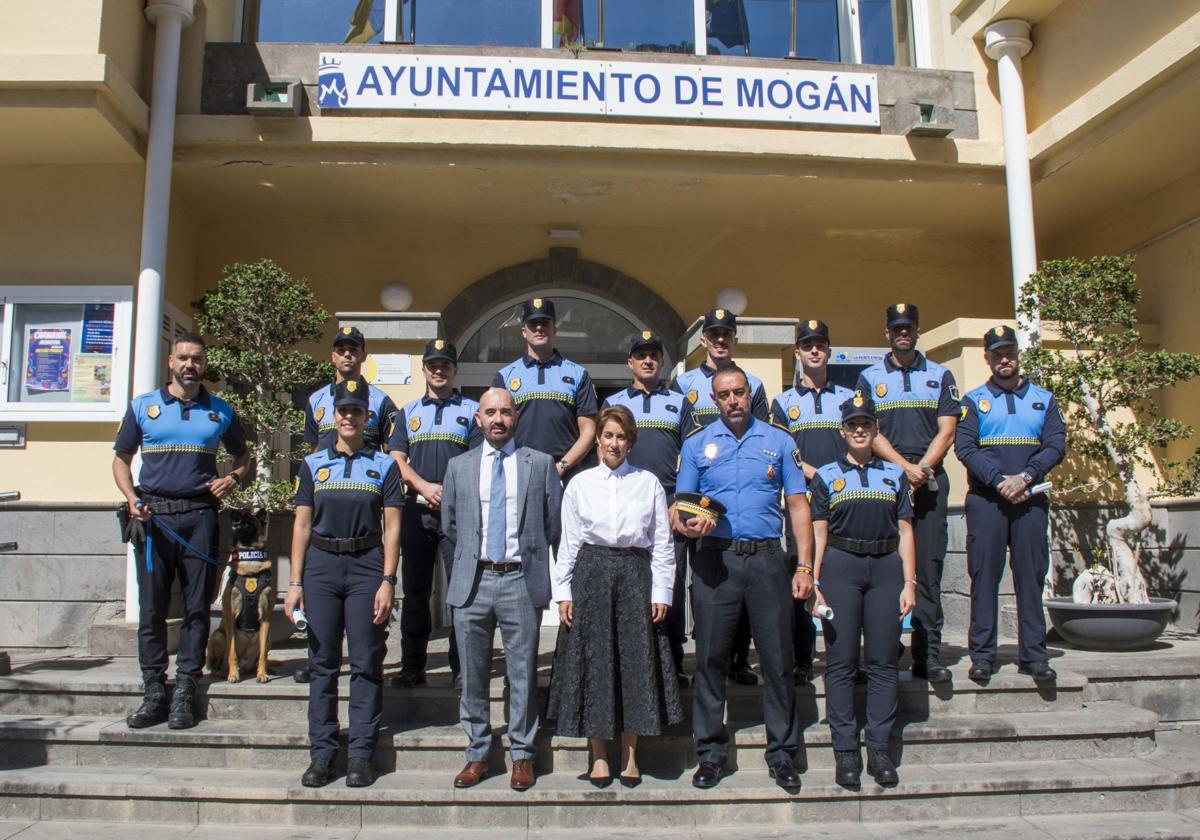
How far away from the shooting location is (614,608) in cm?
447

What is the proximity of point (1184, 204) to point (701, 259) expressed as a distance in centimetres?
421

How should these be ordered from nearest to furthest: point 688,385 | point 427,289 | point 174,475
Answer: point 174,475, point 688,385, point 427,289

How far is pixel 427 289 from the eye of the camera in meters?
9.05

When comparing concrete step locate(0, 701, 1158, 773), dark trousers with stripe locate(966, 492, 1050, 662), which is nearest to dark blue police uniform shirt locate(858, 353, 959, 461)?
dark trousers with stripe locate(966, 492, 1050, 662)

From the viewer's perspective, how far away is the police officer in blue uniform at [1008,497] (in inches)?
204

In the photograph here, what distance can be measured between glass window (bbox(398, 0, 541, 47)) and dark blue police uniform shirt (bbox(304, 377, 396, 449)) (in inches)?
163

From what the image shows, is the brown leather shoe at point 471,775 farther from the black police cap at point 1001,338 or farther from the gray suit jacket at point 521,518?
the black police cap at point 1001,338

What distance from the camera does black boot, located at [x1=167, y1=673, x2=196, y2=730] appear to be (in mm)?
4859

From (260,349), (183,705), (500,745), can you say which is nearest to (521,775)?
(500,745)

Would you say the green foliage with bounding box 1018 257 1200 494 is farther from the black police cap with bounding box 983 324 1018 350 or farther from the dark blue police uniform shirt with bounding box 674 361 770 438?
the dark blue police uniform shirt with bounding box 674 361 770 438

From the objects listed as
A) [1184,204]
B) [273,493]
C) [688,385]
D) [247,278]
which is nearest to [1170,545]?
[1184,204]

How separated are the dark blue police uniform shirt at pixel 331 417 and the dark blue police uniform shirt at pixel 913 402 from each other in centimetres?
283

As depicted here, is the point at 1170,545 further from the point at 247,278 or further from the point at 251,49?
the point at 251,49

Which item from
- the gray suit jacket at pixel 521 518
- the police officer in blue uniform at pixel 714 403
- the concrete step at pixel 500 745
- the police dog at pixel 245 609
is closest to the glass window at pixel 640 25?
the police officer in blue uniform at pixel 714 403
